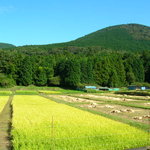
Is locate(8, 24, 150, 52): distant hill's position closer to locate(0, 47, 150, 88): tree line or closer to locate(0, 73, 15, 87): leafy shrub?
locate(0, 47, 150, 88): tree line

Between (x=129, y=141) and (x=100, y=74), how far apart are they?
71.6 m

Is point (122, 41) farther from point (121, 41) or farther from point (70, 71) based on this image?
point (70, 71)

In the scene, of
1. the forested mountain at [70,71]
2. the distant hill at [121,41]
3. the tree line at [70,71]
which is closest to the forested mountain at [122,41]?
the distant hill at [121,41]

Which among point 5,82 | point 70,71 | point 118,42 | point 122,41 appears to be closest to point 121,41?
point 122,41

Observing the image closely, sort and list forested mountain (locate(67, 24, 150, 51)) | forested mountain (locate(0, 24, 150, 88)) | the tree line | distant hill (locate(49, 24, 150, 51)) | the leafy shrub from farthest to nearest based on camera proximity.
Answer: distant hill (locate(49, 24, 150, 51)) → forested mountain (locate(67, 24, 150, 51)) → the tree line → forested mountain (locate(0, 24, 150, 88)) → the leafy shrub

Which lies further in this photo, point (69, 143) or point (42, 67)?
point (42, 67)

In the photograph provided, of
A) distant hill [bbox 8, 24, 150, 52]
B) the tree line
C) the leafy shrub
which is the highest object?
distant hill [bbox 8, 24, 150, 52]

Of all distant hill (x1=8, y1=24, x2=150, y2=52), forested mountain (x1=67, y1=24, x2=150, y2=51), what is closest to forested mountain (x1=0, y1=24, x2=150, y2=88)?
distant hill (x1=8, y1=24, x2=150, y2=52)

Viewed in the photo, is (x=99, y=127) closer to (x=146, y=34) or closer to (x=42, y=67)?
(x=42, y=67)

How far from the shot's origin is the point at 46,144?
9492 mm

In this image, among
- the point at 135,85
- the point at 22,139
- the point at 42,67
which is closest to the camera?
the point at 22,139

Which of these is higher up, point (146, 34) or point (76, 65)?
point (146, 34)

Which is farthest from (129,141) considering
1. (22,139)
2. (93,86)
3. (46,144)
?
(93,86)

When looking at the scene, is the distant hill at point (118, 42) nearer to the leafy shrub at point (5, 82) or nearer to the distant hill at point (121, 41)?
the distant hill at point (121, 41)
